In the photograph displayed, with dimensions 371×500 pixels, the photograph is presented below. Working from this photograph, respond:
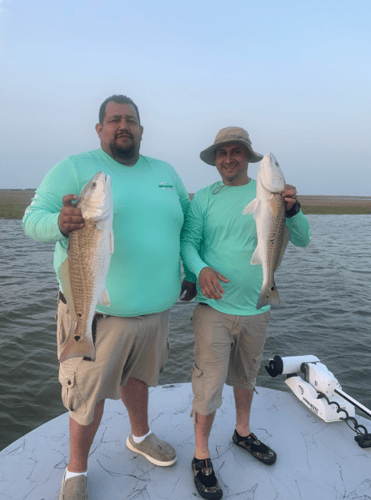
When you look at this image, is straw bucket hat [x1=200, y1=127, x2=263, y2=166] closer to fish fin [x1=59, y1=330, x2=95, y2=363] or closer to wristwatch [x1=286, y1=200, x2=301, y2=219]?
wristwatch [x1=286, y1=200, x2=301, y2=219]

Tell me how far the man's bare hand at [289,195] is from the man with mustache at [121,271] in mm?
881

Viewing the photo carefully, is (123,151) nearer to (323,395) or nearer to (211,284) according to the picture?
(211,284)

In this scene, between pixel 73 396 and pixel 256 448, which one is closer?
pixel 73 396

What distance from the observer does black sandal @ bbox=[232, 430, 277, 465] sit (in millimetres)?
3426

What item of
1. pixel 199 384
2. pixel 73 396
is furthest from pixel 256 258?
pixel 73 396

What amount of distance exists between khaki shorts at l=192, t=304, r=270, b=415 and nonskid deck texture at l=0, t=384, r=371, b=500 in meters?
0.65

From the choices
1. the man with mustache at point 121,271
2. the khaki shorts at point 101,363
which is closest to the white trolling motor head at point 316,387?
the man with mustache at point 121,271

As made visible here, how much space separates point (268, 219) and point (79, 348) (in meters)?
1.74

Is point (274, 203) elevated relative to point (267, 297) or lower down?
elevated

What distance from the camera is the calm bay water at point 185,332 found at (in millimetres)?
6141

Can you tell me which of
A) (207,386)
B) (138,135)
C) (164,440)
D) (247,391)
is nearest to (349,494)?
(247,391)

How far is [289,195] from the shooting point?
9.86 feet

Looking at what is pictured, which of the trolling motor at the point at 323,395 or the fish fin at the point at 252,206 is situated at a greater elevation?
the fish fin at the point at 252,206

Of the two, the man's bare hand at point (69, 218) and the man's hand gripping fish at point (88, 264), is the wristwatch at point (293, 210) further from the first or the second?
the man's bare hand at point (69, 218)
